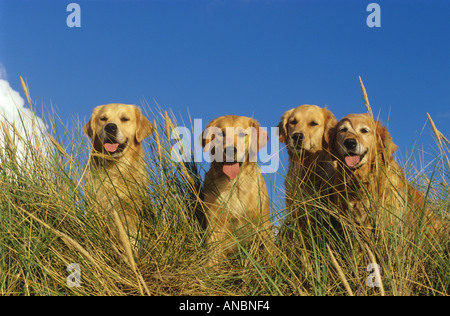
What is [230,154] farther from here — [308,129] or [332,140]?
[308,129]

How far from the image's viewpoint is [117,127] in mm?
5039

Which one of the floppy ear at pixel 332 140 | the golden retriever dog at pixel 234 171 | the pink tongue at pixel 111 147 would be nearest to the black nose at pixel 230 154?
the golden retriever dog at pixel 234 171

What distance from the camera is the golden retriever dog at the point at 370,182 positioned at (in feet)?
10.4

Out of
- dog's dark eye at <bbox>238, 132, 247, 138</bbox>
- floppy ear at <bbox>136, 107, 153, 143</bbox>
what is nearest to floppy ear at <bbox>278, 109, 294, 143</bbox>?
dog's dark eye at <bbox>238, 132, 247, 138</bbox>

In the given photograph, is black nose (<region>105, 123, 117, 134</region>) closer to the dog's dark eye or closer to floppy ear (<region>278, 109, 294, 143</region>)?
the dog's dark eye

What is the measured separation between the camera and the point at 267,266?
311 centimetres

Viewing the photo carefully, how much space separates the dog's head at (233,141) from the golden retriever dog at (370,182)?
2.83 feet

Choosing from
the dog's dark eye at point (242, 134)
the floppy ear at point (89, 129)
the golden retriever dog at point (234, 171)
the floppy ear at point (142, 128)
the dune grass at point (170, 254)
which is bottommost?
the dune grass at point (170, 254)

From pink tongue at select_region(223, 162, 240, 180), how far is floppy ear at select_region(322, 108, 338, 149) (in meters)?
1.12

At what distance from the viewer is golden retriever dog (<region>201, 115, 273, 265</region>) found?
391 centimetres

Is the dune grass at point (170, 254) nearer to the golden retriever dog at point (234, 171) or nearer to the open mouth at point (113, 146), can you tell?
the golden retriever dog at point (234, 171)

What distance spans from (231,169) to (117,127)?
5.07 feet

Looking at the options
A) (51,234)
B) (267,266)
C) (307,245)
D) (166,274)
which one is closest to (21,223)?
(51,234)

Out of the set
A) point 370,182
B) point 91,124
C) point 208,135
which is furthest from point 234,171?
point 91,124
